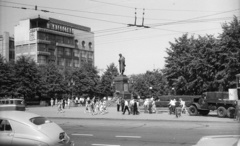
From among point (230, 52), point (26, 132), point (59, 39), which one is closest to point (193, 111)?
point (230, 52)

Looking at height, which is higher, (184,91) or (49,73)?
(49,73)

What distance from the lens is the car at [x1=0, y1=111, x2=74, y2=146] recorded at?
7477 millimetres

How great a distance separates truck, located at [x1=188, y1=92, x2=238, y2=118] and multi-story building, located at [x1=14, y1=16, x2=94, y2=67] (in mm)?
64075

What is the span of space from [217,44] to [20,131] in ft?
118

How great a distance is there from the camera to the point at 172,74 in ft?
166

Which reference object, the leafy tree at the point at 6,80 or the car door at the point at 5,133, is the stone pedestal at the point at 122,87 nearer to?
the leafy tree at the point at 6,80

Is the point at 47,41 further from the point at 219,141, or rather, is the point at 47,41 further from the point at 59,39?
the point at 219,141

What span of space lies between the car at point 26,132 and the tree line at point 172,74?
31.1 m

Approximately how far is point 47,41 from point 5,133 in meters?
90.0

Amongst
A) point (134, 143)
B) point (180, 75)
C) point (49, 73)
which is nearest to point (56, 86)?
point (49, 73)

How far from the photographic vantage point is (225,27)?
37500 mm

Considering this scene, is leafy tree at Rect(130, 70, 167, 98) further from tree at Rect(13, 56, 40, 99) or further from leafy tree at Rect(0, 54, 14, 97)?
leafy tree at Rect(0, 54, 14, 97)

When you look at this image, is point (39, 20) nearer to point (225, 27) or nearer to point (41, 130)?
point (225, 27)

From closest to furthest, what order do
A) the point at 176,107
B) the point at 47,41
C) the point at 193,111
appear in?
the point at 176,107 → the point at 193,111 → the point at 47,41
